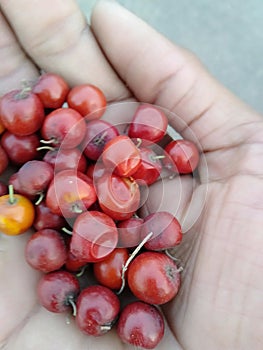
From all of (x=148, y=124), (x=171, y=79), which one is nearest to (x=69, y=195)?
(x=148, y=124)

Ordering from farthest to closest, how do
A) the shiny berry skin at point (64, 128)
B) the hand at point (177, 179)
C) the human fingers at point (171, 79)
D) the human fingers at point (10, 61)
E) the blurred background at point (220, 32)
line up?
the blurred background at point (220, 32) → the human fingers at point (10, 61) → the human fingers at point (171, 79) → the shiny berry skin at point (64, 128) → the hand at point (177, 179)

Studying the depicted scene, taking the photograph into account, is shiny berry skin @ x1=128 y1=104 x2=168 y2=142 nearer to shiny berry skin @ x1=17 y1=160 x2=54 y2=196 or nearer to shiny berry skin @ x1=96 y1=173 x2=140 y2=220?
shiny berry skin @ x1=96 y1=173 x2=140 y2=220

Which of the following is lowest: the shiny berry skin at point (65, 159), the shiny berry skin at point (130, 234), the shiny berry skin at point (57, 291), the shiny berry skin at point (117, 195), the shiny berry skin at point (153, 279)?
the shiny berry skin at point (57, 291)

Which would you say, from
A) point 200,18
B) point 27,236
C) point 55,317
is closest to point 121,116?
point 27,236

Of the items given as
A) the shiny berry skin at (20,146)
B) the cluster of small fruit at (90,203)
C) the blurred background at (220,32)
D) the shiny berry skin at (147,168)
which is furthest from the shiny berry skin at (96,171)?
the blurred background at (220,32)

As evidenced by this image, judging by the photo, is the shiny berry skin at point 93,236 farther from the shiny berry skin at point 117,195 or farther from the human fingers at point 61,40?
the human fingers at point 61,40

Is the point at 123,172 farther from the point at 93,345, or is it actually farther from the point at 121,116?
the point at 93,345

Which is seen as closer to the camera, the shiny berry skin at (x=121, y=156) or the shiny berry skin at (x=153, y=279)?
the shiny berry skin at (x=153, y=279)
